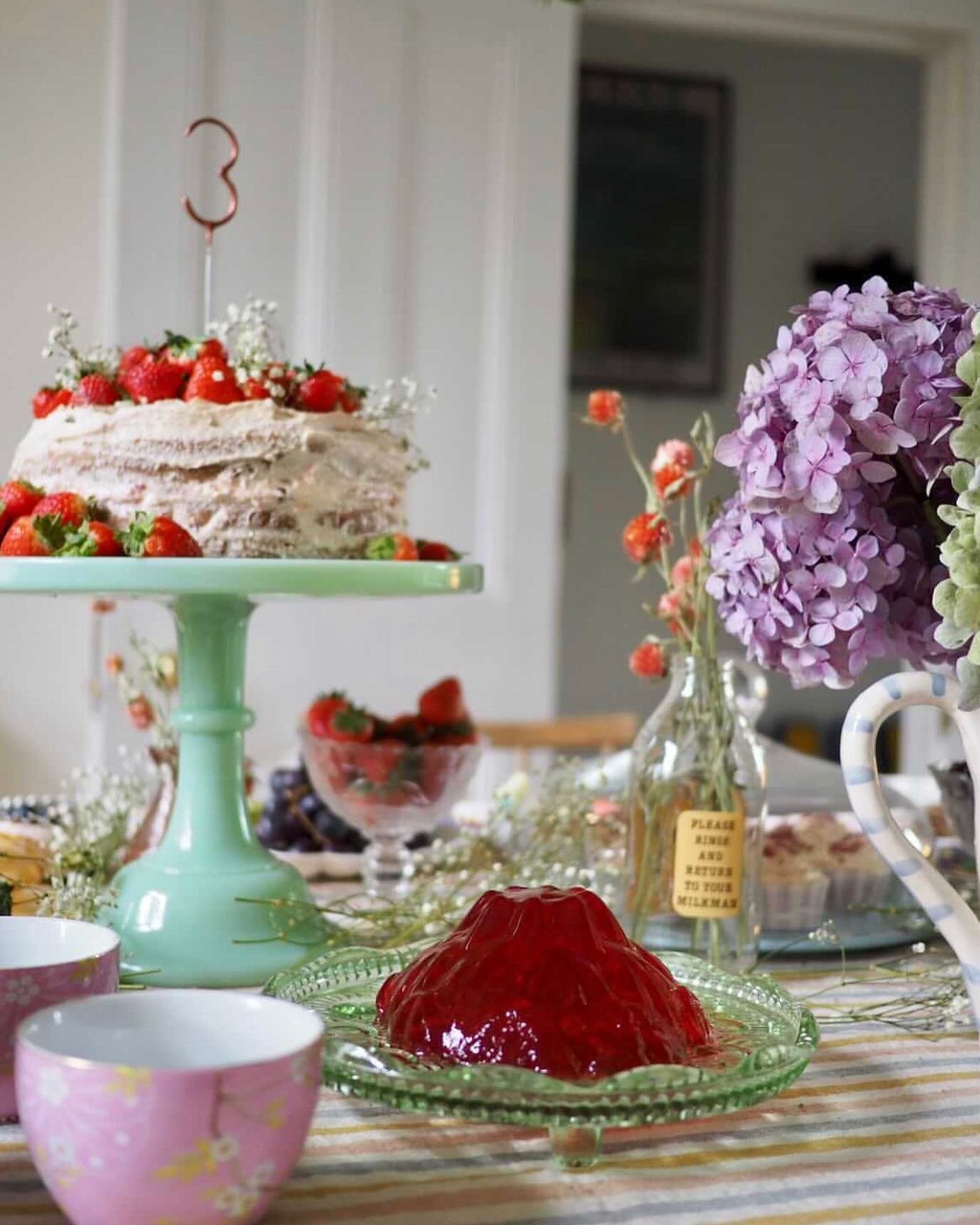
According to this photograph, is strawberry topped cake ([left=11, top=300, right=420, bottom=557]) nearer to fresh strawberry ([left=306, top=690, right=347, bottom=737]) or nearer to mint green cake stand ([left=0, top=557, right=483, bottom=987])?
mint green cake stand ([left=0, top=557, right=483, bottom=987])

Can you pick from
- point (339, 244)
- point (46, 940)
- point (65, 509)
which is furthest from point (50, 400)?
point (339, 244)

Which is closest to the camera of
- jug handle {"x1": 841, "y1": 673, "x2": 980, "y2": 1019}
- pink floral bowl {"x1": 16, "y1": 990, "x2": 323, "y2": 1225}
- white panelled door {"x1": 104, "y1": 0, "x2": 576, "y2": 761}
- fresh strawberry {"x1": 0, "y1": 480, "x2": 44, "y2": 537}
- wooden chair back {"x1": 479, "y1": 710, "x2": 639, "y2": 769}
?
pink floral bowl {"x1": 16, "y1": 990, "x2": 323, "y2": 1225}

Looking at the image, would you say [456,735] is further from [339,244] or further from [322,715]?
[339,244]

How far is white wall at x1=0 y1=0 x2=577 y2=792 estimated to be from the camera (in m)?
2.84

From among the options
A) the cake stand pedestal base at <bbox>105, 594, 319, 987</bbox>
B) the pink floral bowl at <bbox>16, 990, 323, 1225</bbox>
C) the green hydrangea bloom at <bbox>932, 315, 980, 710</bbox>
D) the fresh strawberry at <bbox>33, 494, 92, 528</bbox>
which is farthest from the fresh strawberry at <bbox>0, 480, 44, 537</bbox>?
the green hydrangea bloom at <bbox>932, 315, 980, 710</bbox>

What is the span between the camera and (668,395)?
189 inches

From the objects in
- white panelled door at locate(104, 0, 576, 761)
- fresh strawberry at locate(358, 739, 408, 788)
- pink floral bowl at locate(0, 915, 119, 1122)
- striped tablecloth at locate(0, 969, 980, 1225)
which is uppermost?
white panelled door at locate(104, 0, 576, 761)

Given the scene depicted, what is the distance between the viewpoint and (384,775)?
1381 mm

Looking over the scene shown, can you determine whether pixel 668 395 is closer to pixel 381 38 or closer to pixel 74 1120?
pixel 381 38

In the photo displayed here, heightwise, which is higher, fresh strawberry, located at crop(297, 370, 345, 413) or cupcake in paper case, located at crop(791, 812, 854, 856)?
fresh strawberry, located at crop(297, 370, 345, 413)

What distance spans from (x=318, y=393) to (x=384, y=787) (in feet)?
1.27

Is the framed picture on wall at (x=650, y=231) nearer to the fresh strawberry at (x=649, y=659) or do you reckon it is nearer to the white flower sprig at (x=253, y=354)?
the white flower sprig at (x=253, y=354)

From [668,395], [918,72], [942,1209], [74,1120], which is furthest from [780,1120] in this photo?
[918,72]

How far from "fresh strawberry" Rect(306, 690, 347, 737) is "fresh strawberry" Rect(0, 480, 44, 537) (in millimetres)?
370
